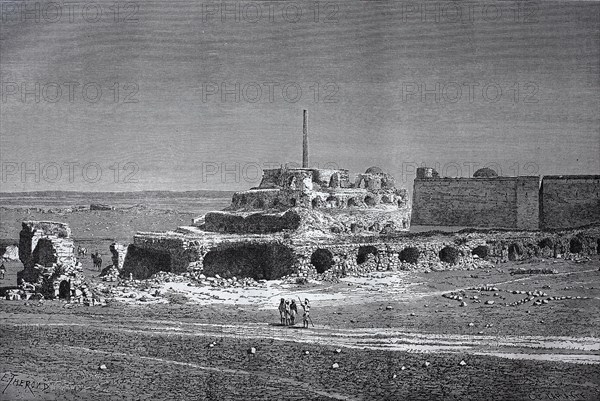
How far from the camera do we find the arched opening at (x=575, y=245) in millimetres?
23984

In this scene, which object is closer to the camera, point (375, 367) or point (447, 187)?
point (375, 367)

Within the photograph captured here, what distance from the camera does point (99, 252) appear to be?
87.5 feet

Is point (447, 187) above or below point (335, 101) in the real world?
below

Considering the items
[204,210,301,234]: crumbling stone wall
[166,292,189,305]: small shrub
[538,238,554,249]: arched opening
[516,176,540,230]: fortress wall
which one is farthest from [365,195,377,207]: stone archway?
[166,292,189,305]: small shrub

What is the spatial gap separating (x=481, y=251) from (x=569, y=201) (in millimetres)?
5989

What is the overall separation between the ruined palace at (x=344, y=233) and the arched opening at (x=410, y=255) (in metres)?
0.04

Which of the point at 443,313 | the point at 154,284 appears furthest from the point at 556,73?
the point at 154,284

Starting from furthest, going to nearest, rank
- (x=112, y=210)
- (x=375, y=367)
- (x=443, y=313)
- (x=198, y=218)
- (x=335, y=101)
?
1. (x=198, y=218)
2. (x=112, y=210)
3. (x=335, y=101)
4. (x=443, y=313)
5. (x=375, y=367)

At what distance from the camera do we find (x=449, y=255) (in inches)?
874

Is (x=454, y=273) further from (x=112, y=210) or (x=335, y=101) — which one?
(x=112, y=210)

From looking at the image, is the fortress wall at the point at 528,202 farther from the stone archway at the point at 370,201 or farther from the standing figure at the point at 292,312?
the standing figure at the point at 292,312

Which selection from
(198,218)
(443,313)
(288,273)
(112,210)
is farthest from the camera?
(198,218)

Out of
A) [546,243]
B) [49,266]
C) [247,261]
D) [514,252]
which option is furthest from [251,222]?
[546,243]

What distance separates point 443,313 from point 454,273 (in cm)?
570
